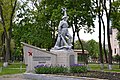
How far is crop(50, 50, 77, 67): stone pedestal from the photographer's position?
65.3 feet

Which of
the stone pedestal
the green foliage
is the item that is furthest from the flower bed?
the green foliage

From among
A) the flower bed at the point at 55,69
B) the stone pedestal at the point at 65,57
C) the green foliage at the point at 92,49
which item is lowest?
the flower bed at the point at 55,69

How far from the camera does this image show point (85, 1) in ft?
108

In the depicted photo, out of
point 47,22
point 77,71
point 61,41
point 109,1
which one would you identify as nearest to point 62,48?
point 61,41

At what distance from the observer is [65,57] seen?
786 inches

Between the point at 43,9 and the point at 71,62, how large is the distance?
1788 centimetres

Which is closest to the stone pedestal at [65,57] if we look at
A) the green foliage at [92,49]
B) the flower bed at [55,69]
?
the flower bed at [55,69]

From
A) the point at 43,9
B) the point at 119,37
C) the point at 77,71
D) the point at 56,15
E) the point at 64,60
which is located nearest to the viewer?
the point at 77,71

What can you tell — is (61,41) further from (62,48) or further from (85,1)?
(85,1)

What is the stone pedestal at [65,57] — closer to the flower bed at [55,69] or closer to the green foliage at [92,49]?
the flower bed at [55,69]

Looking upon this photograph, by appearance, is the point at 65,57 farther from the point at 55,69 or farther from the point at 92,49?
the point at 92,49

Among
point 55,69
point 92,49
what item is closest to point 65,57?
point 55,69

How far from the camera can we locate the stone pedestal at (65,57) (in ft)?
65.3

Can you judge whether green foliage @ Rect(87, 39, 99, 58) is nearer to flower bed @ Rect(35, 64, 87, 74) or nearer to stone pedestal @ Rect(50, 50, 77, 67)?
stone pedestal @ Rect(50, 50, 77, 67)
